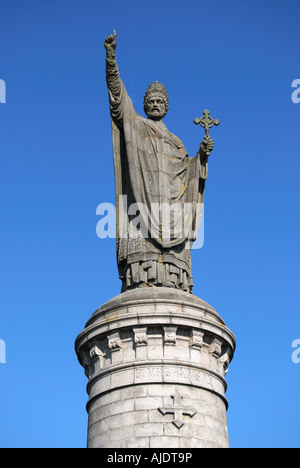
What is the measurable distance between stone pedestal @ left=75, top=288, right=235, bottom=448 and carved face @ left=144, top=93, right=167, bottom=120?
201 inches

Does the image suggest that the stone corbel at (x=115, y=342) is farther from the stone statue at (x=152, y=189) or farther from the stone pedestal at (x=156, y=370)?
the stone statue at (x=152, y=189)

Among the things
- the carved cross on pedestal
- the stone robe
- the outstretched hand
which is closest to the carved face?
the stone robe

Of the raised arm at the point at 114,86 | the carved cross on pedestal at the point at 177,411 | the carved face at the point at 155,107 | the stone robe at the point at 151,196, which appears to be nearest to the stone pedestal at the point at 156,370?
the carved cross on pedestal at the point at 177,411

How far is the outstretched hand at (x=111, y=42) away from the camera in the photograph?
52.7ft

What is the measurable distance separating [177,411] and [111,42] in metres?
8.40

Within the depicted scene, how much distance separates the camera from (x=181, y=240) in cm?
1568

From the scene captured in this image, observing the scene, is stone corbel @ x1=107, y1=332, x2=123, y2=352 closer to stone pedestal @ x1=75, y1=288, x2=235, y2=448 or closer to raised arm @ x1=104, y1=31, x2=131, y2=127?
stone pedestal @ x1=75, y1=288, x2=235, y2=448

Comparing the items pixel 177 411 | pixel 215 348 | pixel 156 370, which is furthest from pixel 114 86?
pixel 177 411

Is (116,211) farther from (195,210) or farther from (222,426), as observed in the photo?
(222,426)

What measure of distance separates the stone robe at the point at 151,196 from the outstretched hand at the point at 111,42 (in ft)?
1.11

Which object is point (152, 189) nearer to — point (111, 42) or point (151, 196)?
point (151, 196)

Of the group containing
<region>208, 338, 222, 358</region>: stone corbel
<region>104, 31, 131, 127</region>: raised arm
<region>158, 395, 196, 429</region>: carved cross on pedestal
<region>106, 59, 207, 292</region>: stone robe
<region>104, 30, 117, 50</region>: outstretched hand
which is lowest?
<region>158, 395, 196, 429</region>: carved cross on pedestal

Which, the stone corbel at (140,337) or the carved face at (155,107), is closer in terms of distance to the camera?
the stone corbel at (140,337)

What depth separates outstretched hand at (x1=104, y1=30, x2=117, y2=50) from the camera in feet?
52.7
